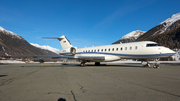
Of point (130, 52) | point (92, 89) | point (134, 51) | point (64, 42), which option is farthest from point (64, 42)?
point (92, 89)

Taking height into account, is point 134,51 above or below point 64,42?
A: below

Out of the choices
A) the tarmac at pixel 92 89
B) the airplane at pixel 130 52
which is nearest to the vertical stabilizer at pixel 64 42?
the airplane at pixel 130 52

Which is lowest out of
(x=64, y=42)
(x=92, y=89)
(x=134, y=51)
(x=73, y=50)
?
(x=92, y=89)

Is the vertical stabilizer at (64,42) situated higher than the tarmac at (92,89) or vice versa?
the vertical stabilizer at (64,42)

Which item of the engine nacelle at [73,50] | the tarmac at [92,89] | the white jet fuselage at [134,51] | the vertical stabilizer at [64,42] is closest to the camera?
the tarmac at [92,89]

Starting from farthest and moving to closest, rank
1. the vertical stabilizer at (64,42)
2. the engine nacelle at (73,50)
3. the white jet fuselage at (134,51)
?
the vertical stabilizer at (64,42), the engine nacelle at (73,50), the white jet fuselage at (134,51)

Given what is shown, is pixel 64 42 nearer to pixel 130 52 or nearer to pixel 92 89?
pixel 130 52

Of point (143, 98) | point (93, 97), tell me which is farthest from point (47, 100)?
point (143, 98)

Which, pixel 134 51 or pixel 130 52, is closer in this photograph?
pixel 134 51

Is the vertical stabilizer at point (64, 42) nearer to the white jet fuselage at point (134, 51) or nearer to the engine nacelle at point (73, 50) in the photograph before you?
the engine nacelle at point (73, 50)

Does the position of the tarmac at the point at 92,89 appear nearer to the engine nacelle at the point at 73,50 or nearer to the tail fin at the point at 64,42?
the engine nacelle at the point at 73,50

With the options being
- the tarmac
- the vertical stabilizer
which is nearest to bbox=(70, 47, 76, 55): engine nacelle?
the vertical stabilizer

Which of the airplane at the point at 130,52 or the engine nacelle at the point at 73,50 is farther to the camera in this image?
the engine nacelle at the point at 73,50

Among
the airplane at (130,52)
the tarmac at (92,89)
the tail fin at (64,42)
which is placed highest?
the tail fin at (64,42)
